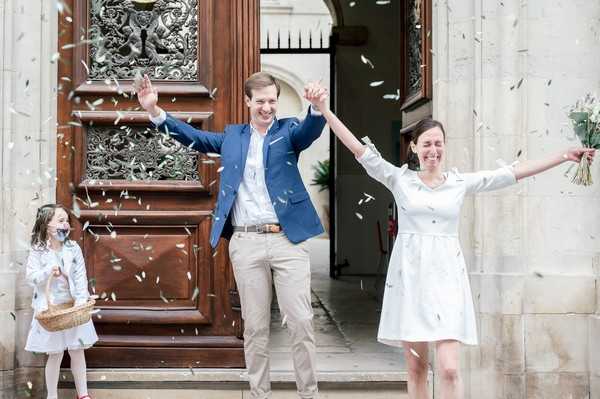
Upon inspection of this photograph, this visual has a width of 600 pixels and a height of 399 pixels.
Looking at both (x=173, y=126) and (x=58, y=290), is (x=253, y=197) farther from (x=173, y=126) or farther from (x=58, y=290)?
(x=58, y=290)

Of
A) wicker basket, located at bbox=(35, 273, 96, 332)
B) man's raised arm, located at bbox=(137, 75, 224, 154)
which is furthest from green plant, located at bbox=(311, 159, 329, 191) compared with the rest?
man's raised arm, located at bbox=(137, 75, 224, 154)

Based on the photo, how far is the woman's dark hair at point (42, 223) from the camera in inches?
212

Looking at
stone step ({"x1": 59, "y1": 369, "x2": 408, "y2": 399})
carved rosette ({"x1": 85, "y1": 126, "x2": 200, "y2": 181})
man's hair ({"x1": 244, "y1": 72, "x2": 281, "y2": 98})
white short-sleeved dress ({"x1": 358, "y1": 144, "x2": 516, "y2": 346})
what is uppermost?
man's hair ({"x1": 244, "y1": 72, "x2": 281, "y2": 98})

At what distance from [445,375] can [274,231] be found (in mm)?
1275

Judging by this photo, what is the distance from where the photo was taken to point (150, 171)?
5.99 metres

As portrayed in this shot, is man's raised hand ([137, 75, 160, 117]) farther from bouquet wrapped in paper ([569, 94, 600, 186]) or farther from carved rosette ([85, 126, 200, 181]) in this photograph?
bouquet wrapped in paper ([569, 94, 600, 186])

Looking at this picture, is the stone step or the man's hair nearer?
the man's hair

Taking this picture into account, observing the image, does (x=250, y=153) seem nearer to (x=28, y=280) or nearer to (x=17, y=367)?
(x=28, y=280)

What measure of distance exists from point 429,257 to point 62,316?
2.29 meters

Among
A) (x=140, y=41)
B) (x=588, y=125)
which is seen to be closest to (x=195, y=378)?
(x=140, y=41)

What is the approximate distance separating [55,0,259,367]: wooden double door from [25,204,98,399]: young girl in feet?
1.19

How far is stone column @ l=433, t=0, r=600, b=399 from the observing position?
18.5 ft

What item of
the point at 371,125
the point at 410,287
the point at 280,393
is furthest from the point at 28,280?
the point at 371,125

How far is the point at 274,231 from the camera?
15.9 feet
